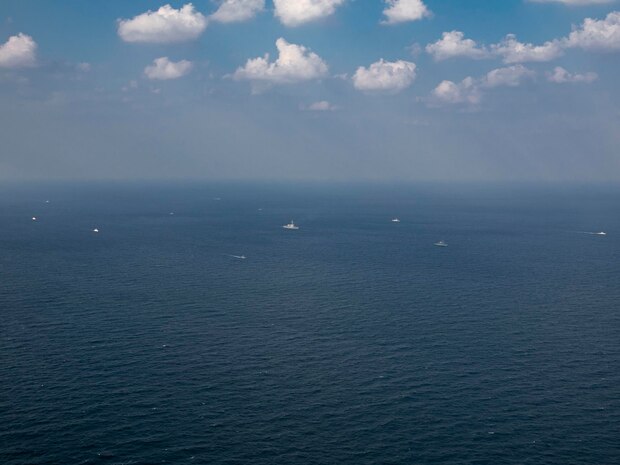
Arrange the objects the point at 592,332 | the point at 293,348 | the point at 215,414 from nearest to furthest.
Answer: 1. the point at 215,414
2. the point at 293,348
3. the point at 592,332

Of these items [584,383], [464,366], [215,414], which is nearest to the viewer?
[215,414]

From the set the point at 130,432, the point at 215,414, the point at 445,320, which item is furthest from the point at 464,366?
the point at 130,432

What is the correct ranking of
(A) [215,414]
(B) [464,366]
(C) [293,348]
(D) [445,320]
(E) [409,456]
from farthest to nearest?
(D) [445,320] → (C) [293,348] → (B) [464,366] → (A) [215,414] → (E) [409,456]

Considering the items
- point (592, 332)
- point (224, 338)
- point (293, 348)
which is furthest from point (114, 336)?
point (592, 332)

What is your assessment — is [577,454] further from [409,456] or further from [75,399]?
[75,399]

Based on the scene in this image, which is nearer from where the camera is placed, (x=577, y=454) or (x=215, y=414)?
(x=577, y=454)

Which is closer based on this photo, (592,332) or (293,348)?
(293,348)

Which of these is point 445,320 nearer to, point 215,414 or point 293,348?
point 293,348

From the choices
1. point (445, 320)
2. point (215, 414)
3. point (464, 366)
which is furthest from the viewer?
point (445, 320)

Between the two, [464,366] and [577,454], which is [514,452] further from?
[464,366]
